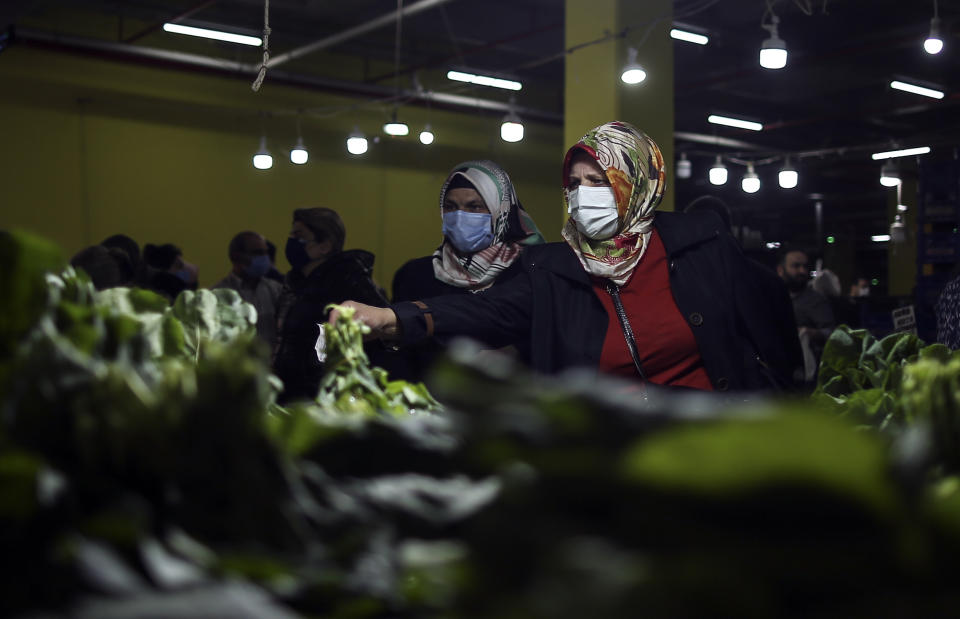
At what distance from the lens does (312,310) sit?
11.8 feet

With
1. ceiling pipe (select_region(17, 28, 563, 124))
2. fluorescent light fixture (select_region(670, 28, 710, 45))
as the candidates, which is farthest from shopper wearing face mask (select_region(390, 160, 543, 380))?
fluorescent light fixture (select_region(670, 28, 710, 45))

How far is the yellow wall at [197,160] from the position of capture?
429 inches

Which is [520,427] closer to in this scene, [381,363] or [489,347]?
[489,347]

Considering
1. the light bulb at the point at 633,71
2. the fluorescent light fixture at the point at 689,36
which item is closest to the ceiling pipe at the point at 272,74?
the fluorescent light fixture at the point at 689,36

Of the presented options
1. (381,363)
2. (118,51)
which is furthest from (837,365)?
(118,51)

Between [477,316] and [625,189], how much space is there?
673 mm

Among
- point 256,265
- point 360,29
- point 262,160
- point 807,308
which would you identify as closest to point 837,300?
point 807,308

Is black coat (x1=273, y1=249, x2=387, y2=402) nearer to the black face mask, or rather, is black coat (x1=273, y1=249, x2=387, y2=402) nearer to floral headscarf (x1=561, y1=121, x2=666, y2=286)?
the black face mask

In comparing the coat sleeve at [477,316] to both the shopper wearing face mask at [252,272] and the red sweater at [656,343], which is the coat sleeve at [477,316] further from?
the shopper wearing face mask at [252,272]

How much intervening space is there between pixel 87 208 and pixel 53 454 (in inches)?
462

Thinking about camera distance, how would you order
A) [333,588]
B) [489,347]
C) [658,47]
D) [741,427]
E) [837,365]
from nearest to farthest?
1. [741,427]
2. [333,588]
3. [837,365]
4. [489,347]
5. [658,47]

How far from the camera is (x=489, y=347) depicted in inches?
87.2

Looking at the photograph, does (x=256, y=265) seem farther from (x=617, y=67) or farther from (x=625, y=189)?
(x=625, y=189)

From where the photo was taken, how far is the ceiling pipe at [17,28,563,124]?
1075cm
